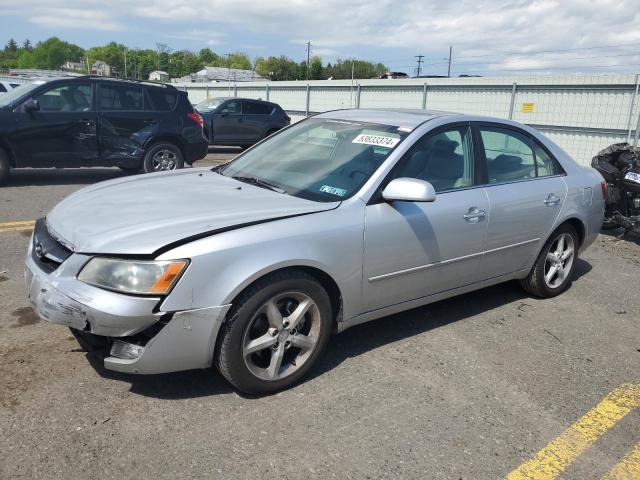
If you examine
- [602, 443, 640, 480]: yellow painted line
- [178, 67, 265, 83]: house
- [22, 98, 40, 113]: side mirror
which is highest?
[178, 67, 265, 83]: house

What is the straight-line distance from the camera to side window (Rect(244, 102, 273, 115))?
55.7ft

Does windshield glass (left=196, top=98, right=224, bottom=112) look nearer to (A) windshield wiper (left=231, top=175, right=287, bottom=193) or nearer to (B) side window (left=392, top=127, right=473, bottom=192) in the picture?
(A) windshield wiper (left=231, top=175, right=287, bottom=193)

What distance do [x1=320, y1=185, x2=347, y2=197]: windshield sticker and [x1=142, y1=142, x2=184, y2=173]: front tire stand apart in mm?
6726

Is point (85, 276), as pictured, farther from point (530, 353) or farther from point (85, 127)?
point (85, 127)

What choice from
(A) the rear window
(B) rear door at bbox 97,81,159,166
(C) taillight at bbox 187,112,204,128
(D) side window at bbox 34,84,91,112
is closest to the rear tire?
(D) side window at bbox 34,84,91,112

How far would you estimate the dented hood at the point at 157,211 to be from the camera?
274 centimetres

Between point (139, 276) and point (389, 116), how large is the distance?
2.31 m

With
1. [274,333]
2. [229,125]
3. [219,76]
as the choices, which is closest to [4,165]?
[274,333]

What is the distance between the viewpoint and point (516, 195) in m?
4.24

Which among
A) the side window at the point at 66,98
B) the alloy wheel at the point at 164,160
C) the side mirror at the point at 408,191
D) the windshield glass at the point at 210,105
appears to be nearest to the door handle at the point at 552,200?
the side mirror at the point at 408,191

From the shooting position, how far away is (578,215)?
15.9 ft

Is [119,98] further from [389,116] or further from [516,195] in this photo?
[516,195]

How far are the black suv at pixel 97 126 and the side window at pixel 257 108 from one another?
277 inches

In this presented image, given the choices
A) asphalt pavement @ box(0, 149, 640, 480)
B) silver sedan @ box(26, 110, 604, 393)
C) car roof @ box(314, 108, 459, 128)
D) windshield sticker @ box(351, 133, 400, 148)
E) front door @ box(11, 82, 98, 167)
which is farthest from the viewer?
front door @ box(11, 82, 98, 167)
